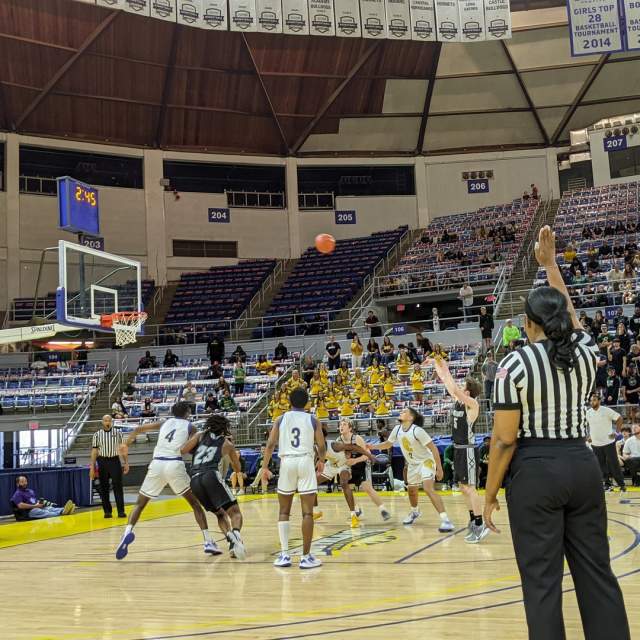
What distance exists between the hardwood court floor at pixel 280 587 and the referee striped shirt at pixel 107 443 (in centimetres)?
253

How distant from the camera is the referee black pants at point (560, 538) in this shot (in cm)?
379

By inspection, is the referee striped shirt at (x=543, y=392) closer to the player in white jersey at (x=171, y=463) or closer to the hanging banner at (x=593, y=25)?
the player in white jersey at (x=171, y=463)

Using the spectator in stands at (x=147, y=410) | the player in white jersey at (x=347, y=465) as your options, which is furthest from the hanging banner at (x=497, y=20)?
the player in white jersey at (x=347, y=465)

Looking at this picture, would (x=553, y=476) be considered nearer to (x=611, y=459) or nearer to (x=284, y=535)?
(x=284, y=535)

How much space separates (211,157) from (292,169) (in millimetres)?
3770

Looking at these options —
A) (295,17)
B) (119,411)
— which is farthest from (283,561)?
(295,17)

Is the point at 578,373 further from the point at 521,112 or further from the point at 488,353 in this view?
the point at 521,112

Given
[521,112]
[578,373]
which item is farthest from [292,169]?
[578,373]

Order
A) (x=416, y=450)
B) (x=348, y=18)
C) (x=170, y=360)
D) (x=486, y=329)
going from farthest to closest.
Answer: (x=348, y=18) < (x=170, y=360) < (x=486, y=329) < (x=416, y=450)

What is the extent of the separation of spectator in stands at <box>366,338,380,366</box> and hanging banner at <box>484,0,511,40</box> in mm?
12687

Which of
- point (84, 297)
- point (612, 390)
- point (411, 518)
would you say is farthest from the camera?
point (84, 297)

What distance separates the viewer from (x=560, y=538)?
3.82 meters

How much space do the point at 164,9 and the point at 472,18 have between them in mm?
11161

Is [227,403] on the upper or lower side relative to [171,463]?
upper
